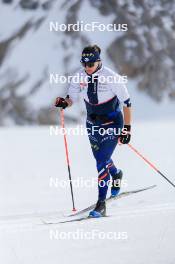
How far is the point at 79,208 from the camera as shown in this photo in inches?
147

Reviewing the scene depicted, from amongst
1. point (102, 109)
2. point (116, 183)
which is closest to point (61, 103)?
point (102, 109)

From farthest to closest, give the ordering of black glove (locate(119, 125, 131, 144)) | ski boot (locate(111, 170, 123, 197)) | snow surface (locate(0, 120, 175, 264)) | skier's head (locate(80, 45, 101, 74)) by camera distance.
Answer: ski boot (locate(111, 170, 123, 197)) < black glove (locate(119, 125, 131, 144)) < skier's head (locate(80, 45, 101, 74)) < snow surface (locate(0, 120, 175, 264))

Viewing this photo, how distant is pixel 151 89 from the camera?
11773 mm

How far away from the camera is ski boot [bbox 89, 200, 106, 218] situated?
3491 mm

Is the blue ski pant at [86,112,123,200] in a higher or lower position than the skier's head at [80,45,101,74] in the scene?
lower

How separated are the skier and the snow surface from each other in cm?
23

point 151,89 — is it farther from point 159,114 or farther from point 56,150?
point 56,150

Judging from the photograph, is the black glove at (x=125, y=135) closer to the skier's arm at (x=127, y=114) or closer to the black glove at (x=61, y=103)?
the skier's arm at (x=127, y=114)

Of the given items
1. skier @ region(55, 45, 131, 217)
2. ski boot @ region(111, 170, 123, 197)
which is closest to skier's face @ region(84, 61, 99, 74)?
skier @ region(55, 45, 131, 217)

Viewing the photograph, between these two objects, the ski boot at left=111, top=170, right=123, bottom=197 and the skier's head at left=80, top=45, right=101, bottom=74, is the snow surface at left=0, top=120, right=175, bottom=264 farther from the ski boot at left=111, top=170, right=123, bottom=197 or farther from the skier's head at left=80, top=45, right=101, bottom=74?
the skier's head at left=80, top=45, right=101, bottom=74

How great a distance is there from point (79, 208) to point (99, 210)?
9.0 inches

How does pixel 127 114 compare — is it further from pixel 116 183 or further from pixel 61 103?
pixel 116 183

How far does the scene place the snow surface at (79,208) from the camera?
9.64 ft

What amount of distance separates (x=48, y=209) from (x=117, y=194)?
50 centimetres
